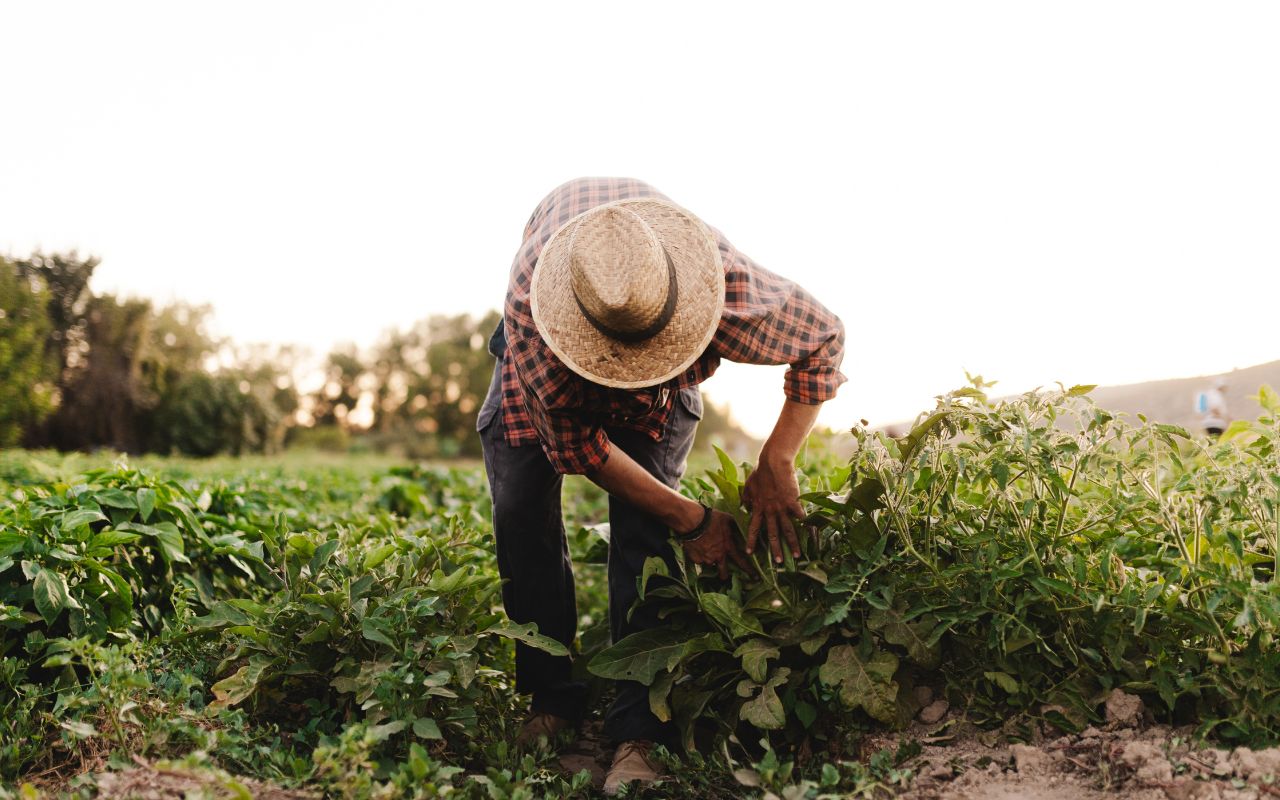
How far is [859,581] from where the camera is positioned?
7.72 feet

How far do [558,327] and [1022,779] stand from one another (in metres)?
1.47

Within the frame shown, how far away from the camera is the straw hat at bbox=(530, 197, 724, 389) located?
2.04 metres

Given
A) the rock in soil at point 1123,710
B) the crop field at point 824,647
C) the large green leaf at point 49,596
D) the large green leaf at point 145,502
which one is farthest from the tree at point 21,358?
the rock in soil at point 1123,710

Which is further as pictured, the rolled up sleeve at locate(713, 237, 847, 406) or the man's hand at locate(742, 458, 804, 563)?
the man's hand at locate(742, 458, 804, 563)

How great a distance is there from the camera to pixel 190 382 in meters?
33.7

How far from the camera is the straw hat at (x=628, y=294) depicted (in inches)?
80.5

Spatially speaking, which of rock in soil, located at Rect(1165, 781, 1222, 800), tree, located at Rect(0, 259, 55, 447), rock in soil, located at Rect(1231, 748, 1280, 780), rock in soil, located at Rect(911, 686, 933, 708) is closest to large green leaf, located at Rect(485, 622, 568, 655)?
rock in soil, located at Rect(911, 686, 933, 708)

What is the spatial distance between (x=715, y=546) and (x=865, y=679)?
55cm

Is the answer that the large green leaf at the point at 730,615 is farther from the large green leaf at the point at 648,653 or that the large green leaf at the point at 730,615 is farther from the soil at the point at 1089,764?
the soil at the point at 1089,764

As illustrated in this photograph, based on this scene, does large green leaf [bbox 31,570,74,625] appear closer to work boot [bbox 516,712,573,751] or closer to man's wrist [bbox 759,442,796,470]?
work boot [bbox 516,712,573,751]

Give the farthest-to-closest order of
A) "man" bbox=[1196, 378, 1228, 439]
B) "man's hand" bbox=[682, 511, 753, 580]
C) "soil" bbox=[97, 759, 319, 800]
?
"man" bbox=[1196, 378, 1228, 439]
"man's hand" bbox=[682, 511, 753, 580]
"soil" bbox=[97, 759, 319, 800]

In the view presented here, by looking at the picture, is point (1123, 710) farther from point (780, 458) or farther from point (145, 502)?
point (145, 502)

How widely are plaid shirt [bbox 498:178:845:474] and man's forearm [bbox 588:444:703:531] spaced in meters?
0.06

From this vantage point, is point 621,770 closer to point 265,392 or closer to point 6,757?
point 6,757
